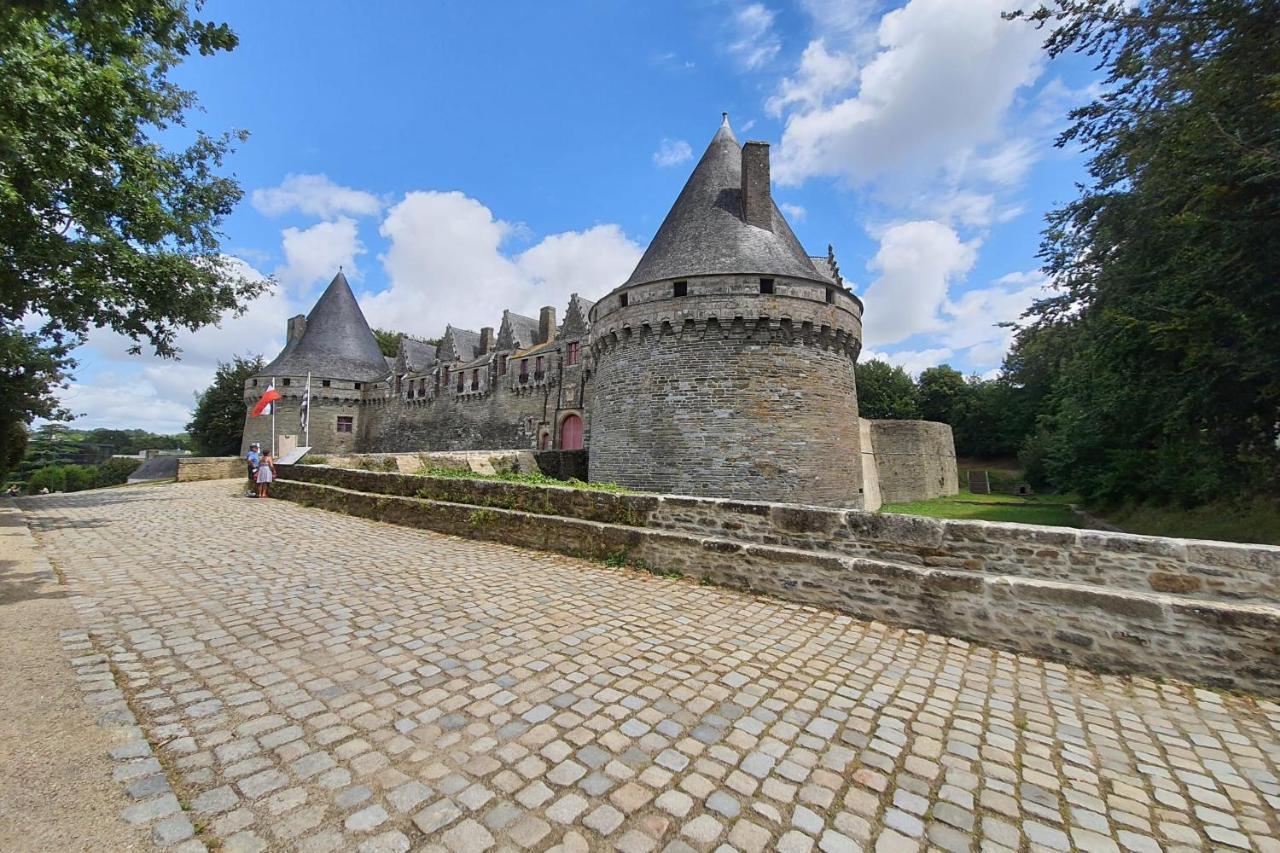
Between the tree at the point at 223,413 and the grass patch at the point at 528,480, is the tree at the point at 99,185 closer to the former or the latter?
the grass patch at the point at 528,480

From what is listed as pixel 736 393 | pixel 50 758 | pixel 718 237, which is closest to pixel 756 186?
pixel 718 237

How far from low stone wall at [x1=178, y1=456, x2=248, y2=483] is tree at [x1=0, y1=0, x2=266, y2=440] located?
17.2ft

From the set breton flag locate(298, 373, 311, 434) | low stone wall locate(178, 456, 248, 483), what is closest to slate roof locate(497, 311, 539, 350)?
breton flag locate(298, 373, 311, 434)

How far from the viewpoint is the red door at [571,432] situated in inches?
921

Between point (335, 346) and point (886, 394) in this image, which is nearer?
point (335, 346)

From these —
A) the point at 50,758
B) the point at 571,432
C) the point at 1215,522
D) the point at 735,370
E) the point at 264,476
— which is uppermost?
the point at 735,370

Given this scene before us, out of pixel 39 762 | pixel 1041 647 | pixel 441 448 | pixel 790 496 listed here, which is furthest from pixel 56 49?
pixel 441 448

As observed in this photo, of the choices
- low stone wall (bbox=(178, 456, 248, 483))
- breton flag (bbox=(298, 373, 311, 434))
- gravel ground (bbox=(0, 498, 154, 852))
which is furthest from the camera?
breton flag (bbox=(298, 373, 311, 434))

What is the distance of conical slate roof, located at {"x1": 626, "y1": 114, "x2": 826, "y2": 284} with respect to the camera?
Result: 13.5 metres

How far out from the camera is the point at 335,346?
34.3m

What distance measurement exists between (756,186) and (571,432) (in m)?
13.2

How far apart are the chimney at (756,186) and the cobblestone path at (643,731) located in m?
12.4

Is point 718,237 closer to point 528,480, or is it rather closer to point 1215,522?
point 528,480

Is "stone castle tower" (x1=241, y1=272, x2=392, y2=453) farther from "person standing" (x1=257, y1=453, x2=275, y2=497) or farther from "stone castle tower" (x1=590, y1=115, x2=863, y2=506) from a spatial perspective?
"stone castle tower" (x1=590, y1=115, x2=863, y2=506)
